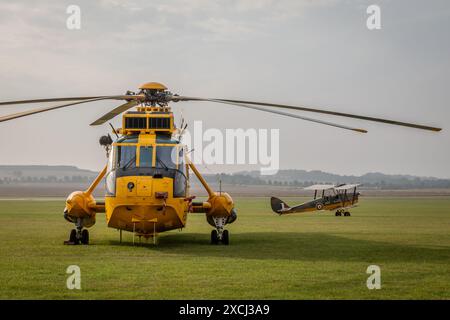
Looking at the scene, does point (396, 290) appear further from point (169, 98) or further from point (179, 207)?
point (169, 98)

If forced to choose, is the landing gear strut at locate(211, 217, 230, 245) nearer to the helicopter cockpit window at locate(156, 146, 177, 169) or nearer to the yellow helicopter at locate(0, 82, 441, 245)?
the yellow helicopter at locate(0, 82, 441, 245)

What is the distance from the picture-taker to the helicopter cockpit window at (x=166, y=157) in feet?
66.1

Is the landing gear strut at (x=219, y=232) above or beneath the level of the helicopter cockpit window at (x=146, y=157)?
beneath

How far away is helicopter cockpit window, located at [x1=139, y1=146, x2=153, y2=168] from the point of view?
20.0 metres

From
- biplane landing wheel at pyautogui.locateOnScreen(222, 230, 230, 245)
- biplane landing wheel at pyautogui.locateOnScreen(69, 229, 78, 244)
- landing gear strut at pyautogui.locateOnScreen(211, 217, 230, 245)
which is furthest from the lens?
landing gear strut at pyautogui.locateOnScreen(211, 217, 230, 245)

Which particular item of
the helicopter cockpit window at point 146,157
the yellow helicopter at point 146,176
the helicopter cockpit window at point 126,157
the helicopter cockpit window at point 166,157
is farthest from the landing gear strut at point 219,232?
the helicopter cockpit window at point 126,157

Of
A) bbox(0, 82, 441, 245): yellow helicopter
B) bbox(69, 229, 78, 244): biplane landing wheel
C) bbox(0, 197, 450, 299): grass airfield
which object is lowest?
bbox(0, 197, 450, 299): grass airfield

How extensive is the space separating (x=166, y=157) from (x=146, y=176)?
103 cm

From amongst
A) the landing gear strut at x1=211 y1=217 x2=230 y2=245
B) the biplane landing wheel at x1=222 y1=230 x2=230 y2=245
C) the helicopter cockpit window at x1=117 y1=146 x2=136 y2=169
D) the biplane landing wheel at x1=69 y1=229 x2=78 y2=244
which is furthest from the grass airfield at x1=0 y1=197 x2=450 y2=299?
the helicopter cockpit window at x1=117 y1=146 x2=136 y2=169

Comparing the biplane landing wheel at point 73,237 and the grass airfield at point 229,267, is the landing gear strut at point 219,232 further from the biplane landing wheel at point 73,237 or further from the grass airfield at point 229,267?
the biplane landing wheel at point 73,237

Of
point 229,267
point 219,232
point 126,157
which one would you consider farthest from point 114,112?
point 229,267

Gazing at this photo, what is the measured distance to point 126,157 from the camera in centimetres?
2019

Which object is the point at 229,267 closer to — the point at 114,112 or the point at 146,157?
the point at 146,157
